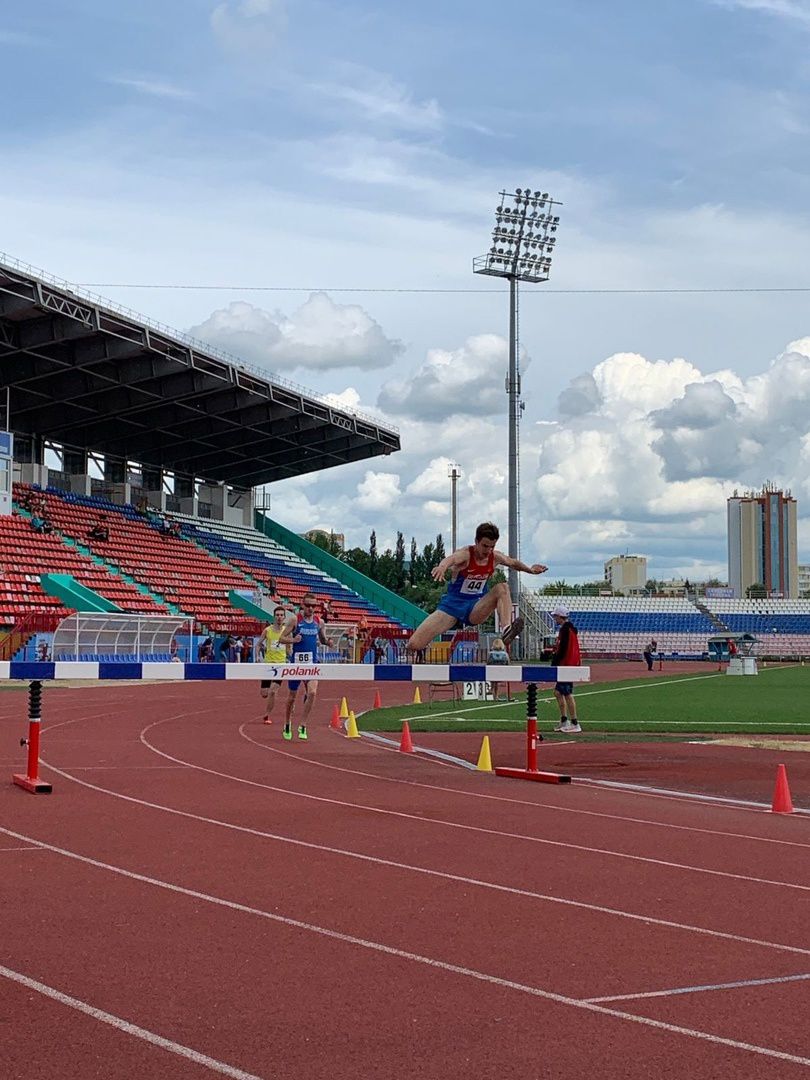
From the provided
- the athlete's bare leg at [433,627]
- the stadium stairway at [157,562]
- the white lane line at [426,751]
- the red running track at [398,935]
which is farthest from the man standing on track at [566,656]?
the stadium stairway at [157,562]

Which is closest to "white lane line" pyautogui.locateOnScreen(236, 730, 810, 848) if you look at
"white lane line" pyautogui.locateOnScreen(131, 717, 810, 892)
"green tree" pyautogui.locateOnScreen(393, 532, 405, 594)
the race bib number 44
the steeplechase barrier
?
the steeplechase barrier

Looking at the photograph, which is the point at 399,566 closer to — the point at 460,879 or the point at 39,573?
the point at 39,573

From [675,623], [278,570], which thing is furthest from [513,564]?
[675,623]

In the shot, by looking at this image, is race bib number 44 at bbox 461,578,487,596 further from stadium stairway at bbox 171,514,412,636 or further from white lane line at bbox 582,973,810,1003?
stadium stairway at bbox 171,514,412,636

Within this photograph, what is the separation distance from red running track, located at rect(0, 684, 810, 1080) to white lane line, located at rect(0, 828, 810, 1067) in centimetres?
2

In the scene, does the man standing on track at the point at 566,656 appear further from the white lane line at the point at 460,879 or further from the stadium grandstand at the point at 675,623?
the stadium grandstand at the point at 675,623

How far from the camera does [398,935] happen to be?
6.32 meters

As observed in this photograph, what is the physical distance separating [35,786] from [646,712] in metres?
15.7

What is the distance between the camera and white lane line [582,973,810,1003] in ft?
17.3

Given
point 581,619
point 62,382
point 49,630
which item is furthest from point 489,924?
point 581,619

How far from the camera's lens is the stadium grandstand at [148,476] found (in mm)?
42312

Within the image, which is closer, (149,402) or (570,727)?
(570,727)

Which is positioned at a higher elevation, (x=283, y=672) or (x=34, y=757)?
(x=283, y=672)

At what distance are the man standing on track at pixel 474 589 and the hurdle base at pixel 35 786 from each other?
3725 millimetres
